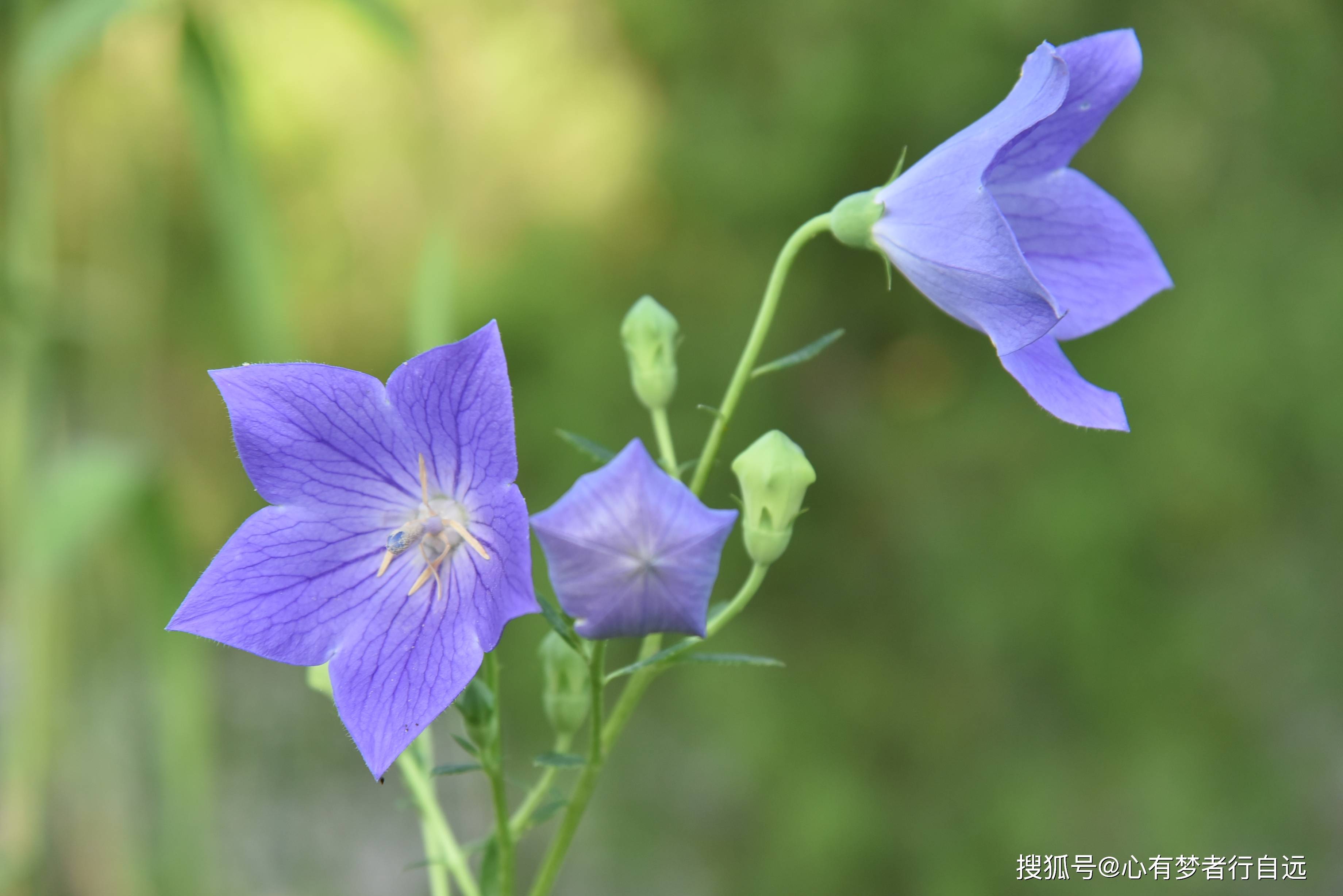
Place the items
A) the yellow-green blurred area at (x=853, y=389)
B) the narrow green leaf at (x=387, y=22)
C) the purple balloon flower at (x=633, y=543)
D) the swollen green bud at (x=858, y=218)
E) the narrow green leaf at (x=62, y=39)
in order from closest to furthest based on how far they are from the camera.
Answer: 1. the purple balloon flower at (x=633, y=543)
2. the swollen green bud at (x=858, y=218)
3. the narrow green leaf at (x=62, y=39)
4. the narrow green leaf at (x=387, y=22)
5. the yellow-green blurred area at (x=853, y=389)

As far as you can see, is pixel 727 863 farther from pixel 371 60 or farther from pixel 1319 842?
pixel 371 60

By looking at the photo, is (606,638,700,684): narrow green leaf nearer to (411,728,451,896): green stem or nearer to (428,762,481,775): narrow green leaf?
(428,762,481,775): narrow green leaf

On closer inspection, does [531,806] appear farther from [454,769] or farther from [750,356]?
[750,356]

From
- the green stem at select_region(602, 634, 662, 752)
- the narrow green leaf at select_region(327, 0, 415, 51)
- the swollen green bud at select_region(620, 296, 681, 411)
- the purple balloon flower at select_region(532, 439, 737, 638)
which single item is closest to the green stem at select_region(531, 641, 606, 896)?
the green stem at select_region(602, 634, 662, 752)

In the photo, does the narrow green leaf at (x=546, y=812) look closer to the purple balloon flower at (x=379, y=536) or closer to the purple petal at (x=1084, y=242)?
the purple balloon flower at (x=379, y=536)

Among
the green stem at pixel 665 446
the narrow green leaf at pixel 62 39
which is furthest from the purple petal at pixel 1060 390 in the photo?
the narrow green leaf at pixel 62 39

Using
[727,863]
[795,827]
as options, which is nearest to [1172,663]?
[795,827]
